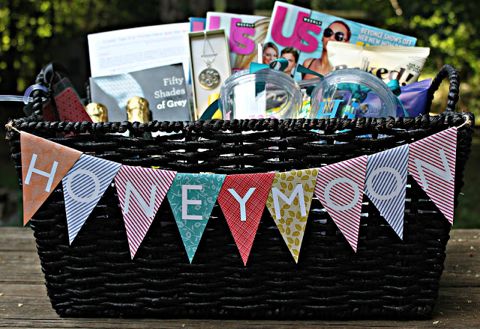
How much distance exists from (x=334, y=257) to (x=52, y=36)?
295 cm

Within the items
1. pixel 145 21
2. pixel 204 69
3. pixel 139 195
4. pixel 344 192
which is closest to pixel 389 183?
pixel 344 192

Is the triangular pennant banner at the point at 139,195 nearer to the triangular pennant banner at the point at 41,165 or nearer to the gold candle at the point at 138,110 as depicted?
the triangular pennant banner at the point at 41,165

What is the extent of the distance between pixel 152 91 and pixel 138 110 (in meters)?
0.06

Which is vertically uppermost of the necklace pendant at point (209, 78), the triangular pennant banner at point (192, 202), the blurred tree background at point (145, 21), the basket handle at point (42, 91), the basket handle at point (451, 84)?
the basket handle at point (451, 84)

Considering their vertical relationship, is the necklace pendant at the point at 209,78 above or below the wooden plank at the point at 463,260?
above

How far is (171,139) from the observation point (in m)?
0.79

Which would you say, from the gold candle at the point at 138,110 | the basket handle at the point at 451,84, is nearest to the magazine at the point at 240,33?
the gold candle at the point at 138,110

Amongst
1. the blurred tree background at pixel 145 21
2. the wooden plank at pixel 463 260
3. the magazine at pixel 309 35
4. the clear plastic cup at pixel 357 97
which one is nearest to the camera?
the clear plastic cup at pixel 357 97

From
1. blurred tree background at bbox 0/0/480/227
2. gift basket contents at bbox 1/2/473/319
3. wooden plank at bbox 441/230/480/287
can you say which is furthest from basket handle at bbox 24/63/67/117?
blurred tree background at bbox 0/0/480/227

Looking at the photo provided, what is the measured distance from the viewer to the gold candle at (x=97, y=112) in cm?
102

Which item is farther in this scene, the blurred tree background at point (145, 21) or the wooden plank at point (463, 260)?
the blurred tree background at point (145, 21)

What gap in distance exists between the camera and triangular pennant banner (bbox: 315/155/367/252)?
0.78 metres

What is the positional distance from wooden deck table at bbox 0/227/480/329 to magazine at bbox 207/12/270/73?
49 cm

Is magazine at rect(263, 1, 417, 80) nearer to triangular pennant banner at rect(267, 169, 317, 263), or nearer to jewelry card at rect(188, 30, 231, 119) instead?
jewelry card at rect(188, 30, 231, 119)
